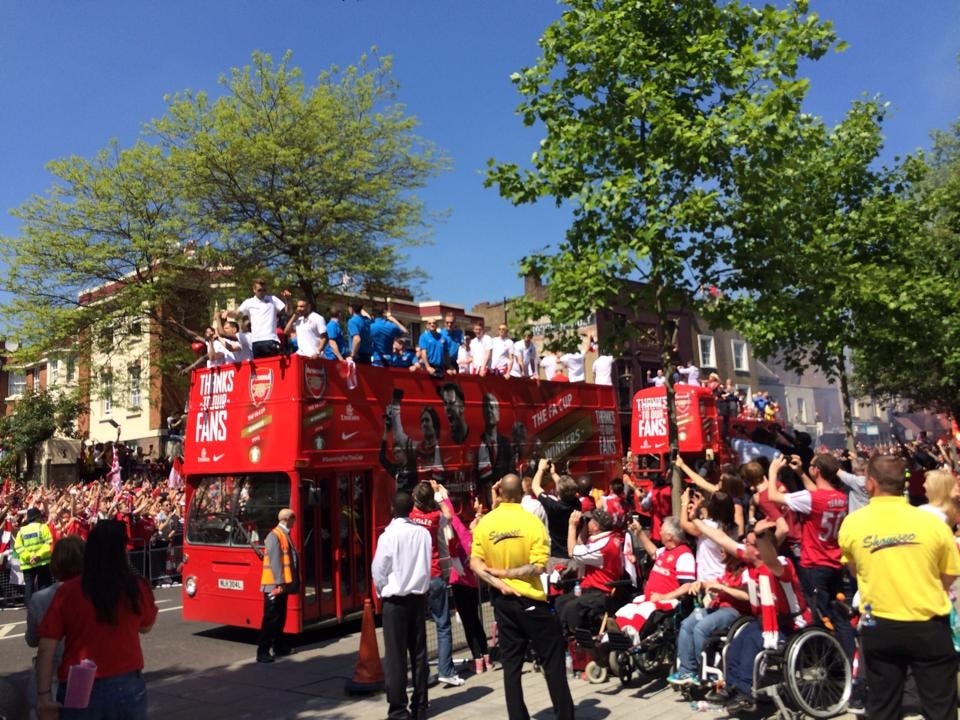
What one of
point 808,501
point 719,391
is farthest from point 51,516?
point 719,391

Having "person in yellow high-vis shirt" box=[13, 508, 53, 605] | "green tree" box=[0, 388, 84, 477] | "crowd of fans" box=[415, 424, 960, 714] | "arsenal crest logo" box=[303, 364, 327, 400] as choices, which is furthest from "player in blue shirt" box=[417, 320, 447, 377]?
"green tree" box=[0, 388, 84, 477]

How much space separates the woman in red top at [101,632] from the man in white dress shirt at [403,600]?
8.14 feet

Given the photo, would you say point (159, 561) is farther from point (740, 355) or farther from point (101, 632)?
point (740, 355)

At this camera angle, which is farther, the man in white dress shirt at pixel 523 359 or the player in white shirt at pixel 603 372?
the player in white shirt at pixel 603 372

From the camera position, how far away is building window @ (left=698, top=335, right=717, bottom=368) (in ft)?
142

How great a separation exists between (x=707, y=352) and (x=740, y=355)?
12.4 ft

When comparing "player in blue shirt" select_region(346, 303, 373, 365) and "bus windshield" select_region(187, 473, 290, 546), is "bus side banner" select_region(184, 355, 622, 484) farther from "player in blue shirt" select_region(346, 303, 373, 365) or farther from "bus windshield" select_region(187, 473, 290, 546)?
"player in blue shirt" select_region(346, 303, 373, 365)

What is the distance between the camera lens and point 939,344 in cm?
2130

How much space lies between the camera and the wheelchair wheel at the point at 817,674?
5992 millimetres

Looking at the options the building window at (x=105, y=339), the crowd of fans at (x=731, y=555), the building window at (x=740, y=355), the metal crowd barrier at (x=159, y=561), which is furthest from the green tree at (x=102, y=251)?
the building window at (x=740, y=355)

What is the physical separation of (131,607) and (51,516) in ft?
37.1

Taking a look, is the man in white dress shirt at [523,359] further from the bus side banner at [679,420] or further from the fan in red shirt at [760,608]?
the fan in red shirt at [760,608]

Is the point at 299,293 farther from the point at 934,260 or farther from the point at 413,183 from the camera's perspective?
the point at 934,260

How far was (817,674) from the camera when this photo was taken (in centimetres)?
617
